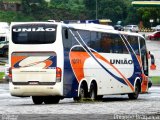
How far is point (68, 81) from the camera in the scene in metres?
28.5

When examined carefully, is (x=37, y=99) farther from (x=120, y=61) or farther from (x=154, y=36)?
(x=154, y=36)

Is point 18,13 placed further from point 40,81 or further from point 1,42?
point 40,81

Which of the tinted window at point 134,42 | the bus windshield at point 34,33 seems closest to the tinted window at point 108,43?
the tinted window at point 134,42

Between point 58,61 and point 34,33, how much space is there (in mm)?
1403

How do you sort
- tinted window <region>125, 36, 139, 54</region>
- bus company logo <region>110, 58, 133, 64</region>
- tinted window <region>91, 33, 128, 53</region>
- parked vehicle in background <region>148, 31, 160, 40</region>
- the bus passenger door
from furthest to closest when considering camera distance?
parked vehicle in background <region>148, 31, 160, 40</region> → the bus passenger door → tinted window <region>125, 36, 139, 54</region> → bus company logo <region>110, 58, 133, 64</region> → tinted window <region>91, 33, 128, 53</region>

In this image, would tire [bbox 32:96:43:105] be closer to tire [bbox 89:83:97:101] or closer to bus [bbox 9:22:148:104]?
bus [bbox 9:22:148:104]

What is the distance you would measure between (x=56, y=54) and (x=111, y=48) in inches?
201

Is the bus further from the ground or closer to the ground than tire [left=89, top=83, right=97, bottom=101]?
further from the ground

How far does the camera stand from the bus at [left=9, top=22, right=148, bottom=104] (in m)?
28.0

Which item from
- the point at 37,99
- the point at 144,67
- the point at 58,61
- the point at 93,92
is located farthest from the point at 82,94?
the point at 144,67

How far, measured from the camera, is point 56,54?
91.6ft

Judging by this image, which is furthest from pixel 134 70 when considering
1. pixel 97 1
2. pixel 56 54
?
pixel 97 1

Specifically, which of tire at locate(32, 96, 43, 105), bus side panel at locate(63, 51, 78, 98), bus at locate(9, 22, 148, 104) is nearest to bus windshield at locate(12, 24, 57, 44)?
bus at locate(9, 22, 148, 104)

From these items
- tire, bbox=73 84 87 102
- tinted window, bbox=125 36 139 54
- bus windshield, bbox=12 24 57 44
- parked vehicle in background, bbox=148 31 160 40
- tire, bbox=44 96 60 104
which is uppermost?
bus windshield, bbox=12 24 57 44
